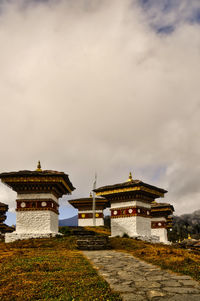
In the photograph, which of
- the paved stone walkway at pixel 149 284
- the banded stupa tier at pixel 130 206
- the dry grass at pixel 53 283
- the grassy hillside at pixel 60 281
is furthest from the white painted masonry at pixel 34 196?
the paved stone walkway at pixel 149 284

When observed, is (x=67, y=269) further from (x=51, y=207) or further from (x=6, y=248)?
(x=51, y=207)

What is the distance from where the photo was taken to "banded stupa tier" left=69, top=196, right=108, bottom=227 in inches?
1464

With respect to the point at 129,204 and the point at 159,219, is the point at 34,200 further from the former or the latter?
the point at 159,219

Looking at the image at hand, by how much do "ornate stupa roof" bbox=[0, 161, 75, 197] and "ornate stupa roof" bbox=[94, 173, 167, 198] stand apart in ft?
12.3

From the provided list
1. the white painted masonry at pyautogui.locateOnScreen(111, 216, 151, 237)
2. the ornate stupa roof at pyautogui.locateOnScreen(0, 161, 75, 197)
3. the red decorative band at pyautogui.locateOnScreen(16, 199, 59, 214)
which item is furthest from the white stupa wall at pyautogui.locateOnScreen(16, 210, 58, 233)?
the white painted masonry at pyautogui.locateOnScreen(111, 216, 151, 237)

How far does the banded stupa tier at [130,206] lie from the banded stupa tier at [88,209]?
1438cm

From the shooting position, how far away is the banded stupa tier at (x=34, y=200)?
64.5ft

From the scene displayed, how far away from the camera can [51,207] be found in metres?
20.5

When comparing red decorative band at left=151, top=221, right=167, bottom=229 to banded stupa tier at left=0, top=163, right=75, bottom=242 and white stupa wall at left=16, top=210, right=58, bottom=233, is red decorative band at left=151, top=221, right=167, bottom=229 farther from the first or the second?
white stupa wall at left=16, top=210, right=58, bottom=233

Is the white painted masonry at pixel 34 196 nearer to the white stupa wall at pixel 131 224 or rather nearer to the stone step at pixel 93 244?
the stone step at pixel 93 244

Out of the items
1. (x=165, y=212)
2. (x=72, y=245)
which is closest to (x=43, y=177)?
(x=72, y=245)

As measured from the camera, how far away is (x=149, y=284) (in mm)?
6512

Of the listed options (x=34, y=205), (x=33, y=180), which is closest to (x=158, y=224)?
(x=34, y=205)

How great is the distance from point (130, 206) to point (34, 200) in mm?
7435
